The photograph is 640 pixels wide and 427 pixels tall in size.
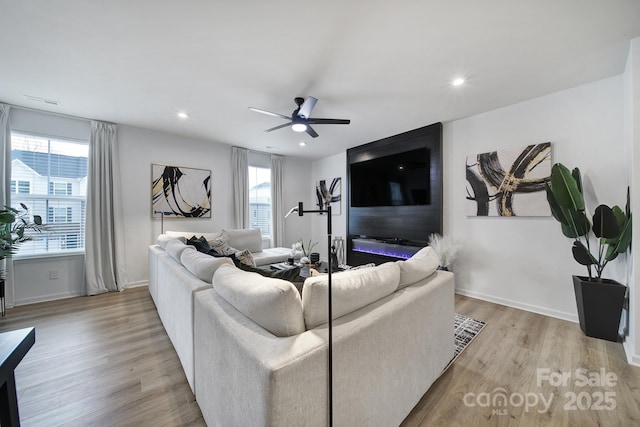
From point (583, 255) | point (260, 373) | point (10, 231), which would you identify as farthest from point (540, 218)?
point (10, 231)

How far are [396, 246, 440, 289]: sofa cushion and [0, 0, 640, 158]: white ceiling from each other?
67.9 inches

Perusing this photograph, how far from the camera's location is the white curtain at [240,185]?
4.73 meters

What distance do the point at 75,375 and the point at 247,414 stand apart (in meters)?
1.84

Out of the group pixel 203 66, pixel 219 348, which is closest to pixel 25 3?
pixel 203 66

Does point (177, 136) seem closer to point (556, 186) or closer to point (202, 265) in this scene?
point (202, 265)

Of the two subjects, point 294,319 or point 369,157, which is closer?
point 294,319

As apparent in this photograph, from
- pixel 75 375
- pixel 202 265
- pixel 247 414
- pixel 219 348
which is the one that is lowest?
pixel 75 375

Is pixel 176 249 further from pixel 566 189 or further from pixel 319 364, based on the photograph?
pixel 566 189

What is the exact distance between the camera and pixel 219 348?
1.04 meters

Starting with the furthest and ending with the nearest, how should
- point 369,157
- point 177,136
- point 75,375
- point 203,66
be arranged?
point 369,157 → point 177,136 → point 203,66 → point 75,375

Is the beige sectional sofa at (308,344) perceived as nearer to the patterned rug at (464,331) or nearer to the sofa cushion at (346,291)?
the sofa cushion at (346,291)

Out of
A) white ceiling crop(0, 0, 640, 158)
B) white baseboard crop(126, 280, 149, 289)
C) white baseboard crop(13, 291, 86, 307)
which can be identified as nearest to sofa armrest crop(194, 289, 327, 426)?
white ceiling crop(0, 0, 640, 158)

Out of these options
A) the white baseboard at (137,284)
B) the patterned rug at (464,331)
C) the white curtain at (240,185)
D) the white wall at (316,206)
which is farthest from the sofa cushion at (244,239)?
the patterned rug at (464,331)

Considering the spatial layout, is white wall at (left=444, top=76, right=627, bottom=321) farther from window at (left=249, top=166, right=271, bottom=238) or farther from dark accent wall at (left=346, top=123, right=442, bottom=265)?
window at (left=249, top=166, right=271, bottom=238)
